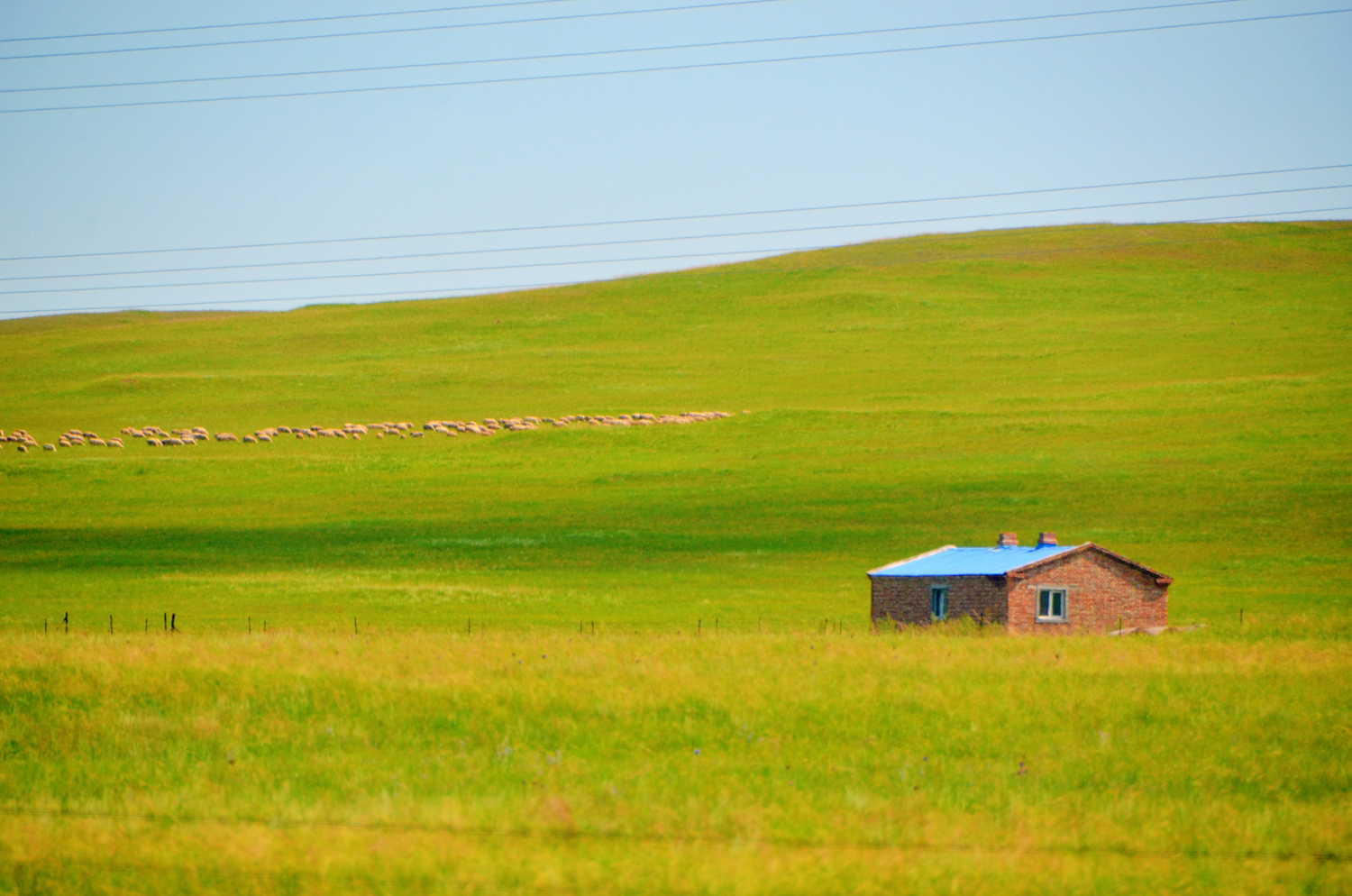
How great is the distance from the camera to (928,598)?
3616cm

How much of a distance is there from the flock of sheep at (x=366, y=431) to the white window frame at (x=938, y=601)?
42.6 metres

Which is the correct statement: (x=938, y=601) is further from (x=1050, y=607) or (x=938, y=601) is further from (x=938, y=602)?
(x=1050, y=607)

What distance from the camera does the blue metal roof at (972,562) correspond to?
115 feet

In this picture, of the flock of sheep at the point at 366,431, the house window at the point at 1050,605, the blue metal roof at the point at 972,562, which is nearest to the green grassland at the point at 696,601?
the blue metal roof at the point at 972,562

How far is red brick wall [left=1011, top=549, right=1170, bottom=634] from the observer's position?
35219mm

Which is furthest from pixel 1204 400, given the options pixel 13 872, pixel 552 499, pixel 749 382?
pixel 13 872

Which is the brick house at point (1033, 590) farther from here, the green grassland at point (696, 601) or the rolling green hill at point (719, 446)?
the rolling green hill at point (719, 446)

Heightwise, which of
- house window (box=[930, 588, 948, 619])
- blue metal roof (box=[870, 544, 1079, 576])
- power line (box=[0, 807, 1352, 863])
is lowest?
power line (box=[0, 807, 1352, 863])

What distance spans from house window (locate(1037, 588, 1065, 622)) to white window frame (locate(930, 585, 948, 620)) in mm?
2607

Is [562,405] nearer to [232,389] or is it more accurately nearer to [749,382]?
[749,382]

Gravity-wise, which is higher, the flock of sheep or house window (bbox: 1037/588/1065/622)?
the flock of sheep

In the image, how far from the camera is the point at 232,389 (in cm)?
9812

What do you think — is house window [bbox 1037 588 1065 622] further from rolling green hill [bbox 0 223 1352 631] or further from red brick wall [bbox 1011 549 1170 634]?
rolling green hill [bbox 0 223 1352 631]

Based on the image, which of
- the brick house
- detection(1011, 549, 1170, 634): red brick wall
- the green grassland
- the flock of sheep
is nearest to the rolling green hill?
the green grassland
